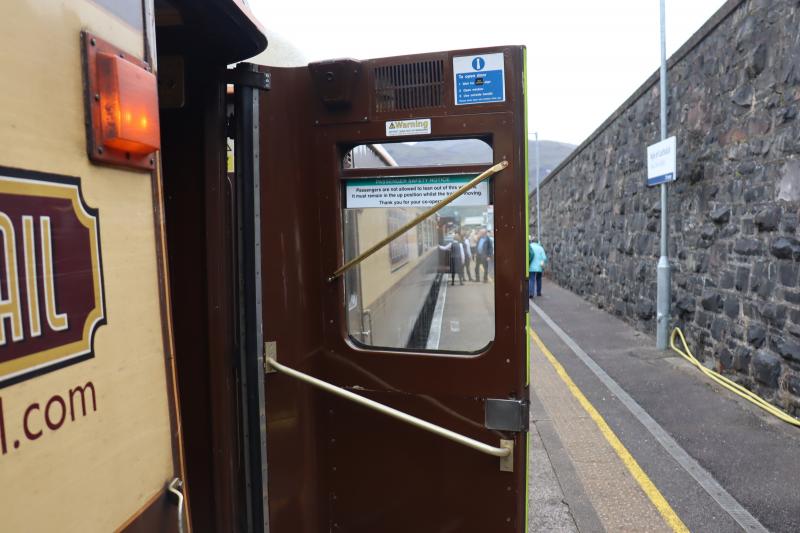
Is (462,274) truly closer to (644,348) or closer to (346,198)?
(346,198)

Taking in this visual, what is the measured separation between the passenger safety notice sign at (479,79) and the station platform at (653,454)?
292cm

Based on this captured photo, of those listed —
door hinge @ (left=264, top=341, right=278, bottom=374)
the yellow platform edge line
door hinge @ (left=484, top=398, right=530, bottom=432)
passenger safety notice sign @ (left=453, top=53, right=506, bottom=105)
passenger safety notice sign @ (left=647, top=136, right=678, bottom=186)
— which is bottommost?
the yellow platform edge line

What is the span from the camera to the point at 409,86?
2350mm

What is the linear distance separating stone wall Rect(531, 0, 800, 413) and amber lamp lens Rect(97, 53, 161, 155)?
18.2 ft

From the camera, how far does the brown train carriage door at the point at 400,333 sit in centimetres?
232

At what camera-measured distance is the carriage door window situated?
243 centimetres

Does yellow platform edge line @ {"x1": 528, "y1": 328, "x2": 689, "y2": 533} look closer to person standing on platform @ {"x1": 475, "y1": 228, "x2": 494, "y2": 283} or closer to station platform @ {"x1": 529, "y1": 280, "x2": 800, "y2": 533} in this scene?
station platform @ {"x1": 529, "y1": 280, "x2": 800, "y2": 533}

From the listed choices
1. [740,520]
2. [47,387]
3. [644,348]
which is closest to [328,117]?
[47,387]

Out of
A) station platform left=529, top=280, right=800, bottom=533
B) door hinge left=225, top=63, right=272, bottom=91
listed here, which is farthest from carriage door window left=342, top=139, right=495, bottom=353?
station platform left=529, top=280, right=800, bottom=533

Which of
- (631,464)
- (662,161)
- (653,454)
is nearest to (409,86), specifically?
(631,464)

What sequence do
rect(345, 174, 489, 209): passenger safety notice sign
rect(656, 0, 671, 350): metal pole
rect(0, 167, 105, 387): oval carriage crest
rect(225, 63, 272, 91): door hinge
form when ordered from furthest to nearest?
rect(656, 0, 671, 350): metal pole, rect(345, 174, 489, 209): passenger safety notice sign, rect(225, 63, 272, 91): door hinge, rect(0, 167, 105, 387): oval carriage crest

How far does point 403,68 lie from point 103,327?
158cm

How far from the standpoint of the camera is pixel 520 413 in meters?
2.30

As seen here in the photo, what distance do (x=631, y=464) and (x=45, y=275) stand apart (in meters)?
4.70
